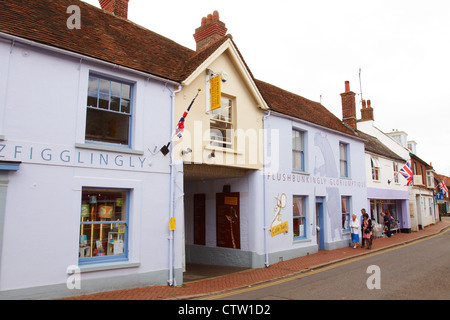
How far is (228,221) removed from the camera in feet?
44.8

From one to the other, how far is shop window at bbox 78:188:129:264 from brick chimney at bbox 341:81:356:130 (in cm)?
1630

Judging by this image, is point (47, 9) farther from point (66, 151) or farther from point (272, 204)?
point (272, 204)

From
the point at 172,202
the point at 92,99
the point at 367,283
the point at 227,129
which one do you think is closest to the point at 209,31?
the point at 227,129

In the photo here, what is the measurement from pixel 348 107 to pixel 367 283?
14.6 metres

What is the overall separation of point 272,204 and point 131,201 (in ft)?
20.3

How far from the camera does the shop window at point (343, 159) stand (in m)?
18.6

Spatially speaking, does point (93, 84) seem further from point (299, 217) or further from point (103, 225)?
point (299, 217)

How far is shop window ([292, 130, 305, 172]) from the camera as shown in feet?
50.5

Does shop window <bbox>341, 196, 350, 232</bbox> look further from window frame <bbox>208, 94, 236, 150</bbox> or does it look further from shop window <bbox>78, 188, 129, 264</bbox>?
shop window <bbox>78, 188, 129, 264</bbox>

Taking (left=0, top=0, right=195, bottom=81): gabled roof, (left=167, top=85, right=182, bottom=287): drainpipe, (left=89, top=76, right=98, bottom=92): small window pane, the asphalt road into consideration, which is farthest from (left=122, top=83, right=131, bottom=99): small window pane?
the asphalt road

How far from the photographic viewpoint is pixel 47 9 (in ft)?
31.9

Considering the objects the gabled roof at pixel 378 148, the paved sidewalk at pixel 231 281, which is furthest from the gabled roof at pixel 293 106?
the paved sidewalk at pixel 231 281
